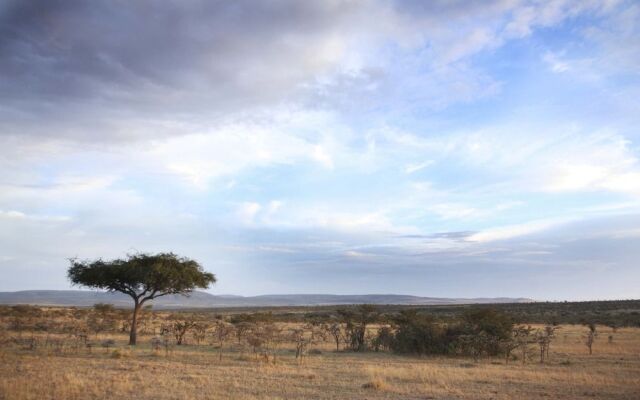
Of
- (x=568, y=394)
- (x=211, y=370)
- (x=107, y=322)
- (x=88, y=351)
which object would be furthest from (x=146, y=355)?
(x=107, y=322)

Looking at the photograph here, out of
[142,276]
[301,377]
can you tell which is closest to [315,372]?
[301,377]

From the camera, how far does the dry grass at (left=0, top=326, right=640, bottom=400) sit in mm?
15031

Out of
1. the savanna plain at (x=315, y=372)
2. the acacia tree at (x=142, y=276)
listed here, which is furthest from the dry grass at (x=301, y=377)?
the acacia tree at (x=142, y=276)

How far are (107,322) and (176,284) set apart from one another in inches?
665

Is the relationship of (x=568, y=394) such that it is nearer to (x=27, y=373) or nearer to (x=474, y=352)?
(x=474, y=352)

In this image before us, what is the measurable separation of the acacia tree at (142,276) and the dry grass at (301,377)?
6.80 m

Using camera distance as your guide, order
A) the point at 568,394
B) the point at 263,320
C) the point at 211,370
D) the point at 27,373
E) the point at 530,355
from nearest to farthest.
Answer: the point at 568,394
the point at 27,373
the point at 211,370
the point at 530,355
the point at 263,320

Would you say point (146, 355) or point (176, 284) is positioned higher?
point (176, 284)

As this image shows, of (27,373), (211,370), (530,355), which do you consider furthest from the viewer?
(530,355)

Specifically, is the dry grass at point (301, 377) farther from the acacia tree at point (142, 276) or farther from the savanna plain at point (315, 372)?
the acacia tree at point (142, 276)

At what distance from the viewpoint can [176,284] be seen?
3362cm

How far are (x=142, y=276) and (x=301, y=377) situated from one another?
17262 millimetres

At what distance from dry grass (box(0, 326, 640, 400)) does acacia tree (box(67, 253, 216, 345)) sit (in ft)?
22.3

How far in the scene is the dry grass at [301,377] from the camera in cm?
1503
